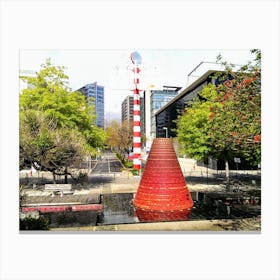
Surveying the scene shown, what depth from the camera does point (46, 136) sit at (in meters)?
14.5

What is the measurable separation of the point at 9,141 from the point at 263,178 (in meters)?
8.75

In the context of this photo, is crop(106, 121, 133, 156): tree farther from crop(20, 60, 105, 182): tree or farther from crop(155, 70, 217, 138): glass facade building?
crop(20, 60, 105, 182): tree

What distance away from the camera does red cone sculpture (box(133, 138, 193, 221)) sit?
480 inches

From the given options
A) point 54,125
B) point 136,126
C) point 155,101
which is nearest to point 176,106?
point 155,101

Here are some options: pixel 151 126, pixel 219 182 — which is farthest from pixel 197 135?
pixel 151 126

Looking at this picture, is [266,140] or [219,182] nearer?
[266,140]

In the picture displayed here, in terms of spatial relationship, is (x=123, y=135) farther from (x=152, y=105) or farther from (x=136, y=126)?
(x=136, y=126)

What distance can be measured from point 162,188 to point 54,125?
793 cm

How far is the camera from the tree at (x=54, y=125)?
14219 mm

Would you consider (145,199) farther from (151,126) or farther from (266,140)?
(151,126)

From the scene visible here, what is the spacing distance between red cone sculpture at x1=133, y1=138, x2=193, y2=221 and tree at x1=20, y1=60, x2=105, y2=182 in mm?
4833

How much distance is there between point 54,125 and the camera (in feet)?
54.6

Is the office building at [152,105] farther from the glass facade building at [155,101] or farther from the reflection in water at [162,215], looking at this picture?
the reflection in water at [162,215]

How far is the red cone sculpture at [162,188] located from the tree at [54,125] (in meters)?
4.83
